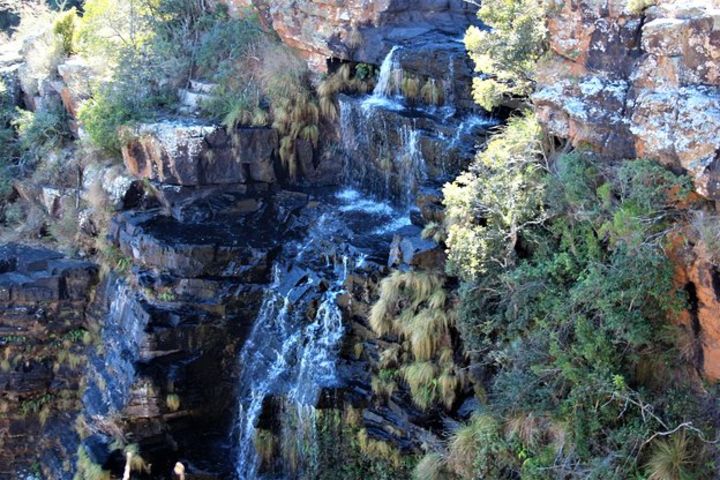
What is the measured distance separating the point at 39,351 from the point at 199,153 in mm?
5806

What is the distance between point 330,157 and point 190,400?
6299 mm

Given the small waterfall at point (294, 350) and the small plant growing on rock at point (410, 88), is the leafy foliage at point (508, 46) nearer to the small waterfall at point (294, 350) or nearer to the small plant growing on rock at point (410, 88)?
the small plant growing on rock at point (410, 88)

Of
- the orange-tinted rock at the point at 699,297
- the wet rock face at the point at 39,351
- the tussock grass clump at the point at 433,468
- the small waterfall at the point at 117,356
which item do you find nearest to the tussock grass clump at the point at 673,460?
the orange-tinted rock at the point at 699,297

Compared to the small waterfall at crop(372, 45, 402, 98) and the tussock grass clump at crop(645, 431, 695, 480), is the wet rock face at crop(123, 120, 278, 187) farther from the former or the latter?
the tussock grass clump at crop(645, 431, 695, 480)

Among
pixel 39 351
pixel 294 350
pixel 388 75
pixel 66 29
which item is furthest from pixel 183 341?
pixel 66 29

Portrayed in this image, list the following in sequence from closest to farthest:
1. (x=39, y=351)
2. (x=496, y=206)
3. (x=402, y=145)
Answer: (x=496, y=206), (x=402, y=145), (x=39, y=351)

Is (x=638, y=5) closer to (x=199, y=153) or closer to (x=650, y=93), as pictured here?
(x=650, y=93)

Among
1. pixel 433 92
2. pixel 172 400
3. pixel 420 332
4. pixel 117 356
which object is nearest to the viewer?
pixel 420 332

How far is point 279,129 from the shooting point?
20.0 meters

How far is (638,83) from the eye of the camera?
1170cm

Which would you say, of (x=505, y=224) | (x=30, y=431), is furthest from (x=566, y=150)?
(x=30, y=431)

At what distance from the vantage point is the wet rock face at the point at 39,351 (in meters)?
19.9

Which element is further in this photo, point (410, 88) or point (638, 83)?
point (410, 88)

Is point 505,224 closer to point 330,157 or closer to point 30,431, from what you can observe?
point 330,157
